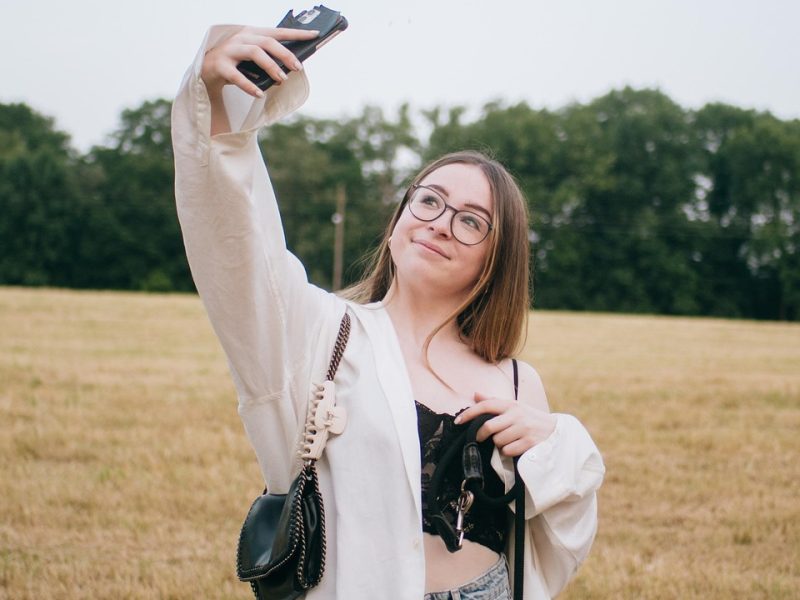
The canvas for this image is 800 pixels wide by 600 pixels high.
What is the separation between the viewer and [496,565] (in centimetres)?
230

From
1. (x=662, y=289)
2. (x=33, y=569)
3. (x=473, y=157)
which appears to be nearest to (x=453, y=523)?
(x=473, y=157)

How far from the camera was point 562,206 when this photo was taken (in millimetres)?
54625

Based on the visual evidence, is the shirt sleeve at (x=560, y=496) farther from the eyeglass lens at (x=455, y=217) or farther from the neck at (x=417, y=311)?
the eyeglass lens at (x=455, y=217)

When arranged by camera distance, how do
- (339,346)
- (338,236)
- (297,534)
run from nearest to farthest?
(297,534) < (339,346) < (338,236)

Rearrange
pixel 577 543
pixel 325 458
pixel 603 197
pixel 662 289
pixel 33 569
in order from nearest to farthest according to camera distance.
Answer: pixel 325 458 < pixel 577 543 < pixel 33 569 < pixel 662 289 < pixel 603 197

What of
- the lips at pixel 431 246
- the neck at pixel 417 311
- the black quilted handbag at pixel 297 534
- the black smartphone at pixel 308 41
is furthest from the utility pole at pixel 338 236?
the black smartphone at pixel 308 41

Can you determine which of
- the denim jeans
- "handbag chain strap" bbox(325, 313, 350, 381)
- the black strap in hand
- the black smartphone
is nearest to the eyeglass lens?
"handbag chain strap" bbox(325, 313, 350, 381)

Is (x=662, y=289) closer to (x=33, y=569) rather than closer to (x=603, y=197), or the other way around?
(x=603, y=197)

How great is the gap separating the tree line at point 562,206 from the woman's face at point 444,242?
48070 millimetres

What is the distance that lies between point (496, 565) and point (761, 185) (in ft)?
Result: 189

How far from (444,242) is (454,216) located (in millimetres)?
83

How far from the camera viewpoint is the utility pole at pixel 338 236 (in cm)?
4606

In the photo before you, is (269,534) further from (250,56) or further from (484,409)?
(250,56)


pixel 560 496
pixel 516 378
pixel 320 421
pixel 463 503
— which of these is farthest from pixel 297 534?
pixel 516 378
